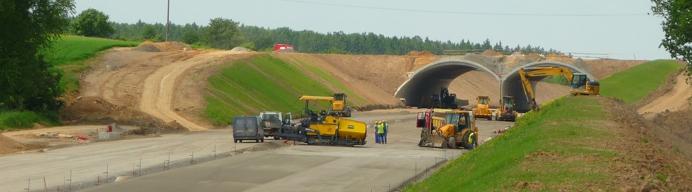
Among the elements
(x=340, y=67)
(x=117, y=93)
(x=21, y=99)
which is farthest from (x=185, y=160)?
(x=340, y=67)

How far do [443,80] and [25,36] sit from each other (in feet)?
284

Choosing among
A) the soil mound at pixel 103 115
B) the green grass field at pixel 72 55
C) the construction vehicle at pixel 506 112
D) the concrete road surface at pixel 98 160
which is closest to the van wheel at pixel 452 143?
the concrete road surface at pixel 98 160

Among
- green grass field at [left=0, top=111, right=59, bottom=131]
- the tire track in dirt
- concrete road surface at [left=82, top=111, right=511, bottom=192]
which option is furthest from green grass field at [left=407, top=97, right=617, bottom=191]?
the tire track in dirt

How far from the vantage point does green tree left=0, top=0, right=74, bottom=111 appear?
194 feet

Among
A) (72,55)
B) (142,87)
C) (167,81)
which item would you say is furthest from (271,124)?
(72,55)

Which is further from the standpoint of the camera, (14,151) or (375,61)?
(375,61)

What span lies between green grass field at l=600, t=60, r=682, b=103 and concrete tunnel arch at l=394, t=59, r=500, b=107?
47.4ft

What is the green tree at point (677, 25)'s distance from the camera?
61.7 meters

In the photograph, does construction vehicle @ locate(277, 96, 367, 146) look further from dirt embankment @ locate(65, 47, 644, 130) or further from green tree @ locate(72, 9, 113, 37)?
green tree @ locate(72, 9, 113, 37)

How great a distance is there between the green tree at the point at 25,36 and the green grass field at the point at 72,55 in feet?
45.8

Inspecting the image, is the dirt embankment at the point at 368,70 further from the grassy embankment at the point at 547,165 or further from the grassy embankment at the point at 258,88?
the grassy embankment at the point at 547,165

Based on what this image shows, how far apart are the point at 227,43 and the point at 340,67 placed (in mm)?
40300

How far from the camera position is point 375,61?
481ft

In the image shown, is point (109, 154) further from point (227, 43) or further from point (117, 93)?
point (227, 43)
